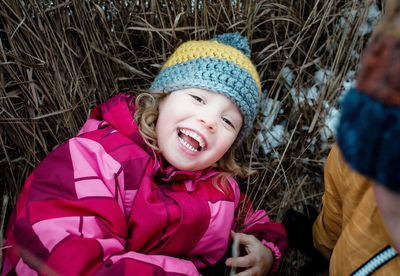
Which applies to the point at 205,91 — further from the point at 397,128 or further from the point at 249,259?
the point at 397,128

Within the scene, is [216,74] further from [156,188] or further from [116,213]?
[116,213]

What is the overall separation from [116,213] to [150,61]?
37.7 inches

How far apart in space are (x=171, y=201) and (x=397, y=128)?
0.92 meters

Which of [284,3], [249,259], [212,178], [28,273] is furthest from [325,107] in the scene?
[28,273]

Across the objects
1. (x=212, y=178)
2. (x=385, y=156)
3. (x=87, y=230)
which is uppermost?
(x=385, y=156)

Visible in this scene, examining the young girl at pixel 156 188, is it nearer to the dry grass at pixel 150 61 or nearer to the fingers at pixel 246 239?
the fingers at pixel 246 239

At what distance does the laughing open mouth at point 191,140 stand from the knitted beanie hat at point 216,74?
0.20 m

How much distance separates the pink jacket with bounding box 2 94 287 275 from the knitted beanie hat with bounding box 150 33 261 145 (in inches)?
9.6

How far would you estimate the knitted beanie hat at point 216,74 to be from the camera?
132 centimetres

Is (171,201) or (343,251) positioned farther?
(171,201)

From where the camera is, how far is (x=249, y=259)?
129cm

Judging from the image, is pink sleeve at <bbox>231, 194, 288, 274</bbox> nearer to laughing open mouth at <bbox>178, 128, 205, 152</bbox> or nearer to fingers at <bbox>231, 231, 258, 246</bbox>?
fingers at <bbox>231, 231, 258, 246</bbox>

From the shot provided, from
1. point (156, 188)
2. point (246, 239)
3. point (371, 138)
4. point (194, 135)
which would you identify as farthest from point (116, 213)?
point (371, 138)

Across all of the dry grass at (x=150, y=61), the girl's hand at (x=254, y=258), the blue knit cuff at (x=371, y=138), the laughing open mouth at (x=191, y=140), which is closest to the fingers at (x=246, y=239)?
the girl's hand at (x=254, y=258)
